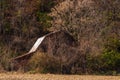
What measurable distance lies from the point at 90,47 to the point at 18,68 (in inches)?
254

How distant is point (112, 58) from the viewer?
3675cm

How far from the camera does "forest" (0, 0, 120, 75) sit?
33.5 meters

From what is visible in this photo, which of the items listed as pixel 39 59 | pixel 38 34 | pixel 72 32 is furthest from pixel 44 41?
pixel 38 34

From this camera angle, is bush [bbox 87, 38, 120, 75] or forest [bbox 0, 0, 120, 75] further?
bush [bbox 87, 38, 120, 75]

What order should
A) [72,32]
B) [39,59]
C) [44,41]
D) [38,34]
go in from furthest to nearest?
1. [38,34]
2. [72,32]
3. [44,41]
4. [39,59]

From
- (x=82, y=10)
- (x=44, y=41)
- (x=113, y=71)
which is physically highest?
(x=82, y=10)

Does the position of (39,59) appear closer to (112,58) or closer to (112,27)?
(112,58)

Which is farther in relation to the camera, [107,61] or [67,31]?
[67,31]

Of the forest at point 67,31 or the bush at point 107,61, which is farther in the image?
the bush at point 107,61

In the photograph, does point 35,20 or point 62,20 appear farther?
point 35,20

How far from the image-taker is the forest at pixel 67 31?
3347cm

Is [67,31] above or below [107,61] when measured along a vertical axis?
above

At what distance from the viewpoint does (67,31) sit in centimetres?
3744

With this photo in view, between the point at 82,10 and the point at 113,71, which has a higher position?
the point at 82,10
